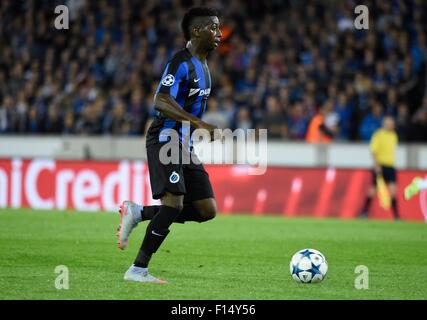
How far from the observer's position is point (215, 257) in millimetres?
10805

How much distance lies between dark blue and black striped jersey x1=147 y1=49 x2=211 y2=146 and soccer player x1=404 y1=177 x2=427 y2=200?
10099mm

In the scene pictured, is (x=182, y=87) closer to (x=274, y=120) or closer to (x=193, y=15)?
(x=193, y=15)

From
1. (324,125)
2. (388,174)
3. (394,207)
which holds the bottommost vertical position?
(394,207)

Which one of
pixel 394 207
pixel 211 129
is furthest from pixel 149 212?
pixel 394 207

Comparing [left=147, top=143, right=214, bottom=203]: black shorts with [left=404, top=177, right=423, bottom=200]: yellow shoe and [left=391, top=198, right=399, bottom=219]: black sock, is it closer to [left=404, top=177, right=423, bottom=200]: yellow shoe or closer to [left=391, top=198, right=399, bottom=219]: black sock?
[left=391, top=198, right=399, bottom=219]: black sock

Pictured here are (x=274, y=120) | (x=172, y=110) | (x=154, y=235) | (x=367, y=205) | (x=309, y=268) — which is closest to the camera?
(x=172, y=110)

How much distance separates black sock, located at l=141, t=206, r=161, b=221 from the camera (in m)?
8.91

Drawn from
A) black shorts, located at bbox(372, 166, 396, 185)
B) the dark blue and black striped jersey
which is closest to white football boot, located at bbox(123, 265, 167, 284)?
the dark blue and black striped jersey

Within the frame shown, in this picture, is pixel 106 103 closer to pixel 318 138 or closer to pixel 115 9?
pixel 115 9

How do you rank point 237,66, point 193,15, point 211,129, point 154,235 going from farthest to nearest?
point 237,66 → point 193,15 → point 154,235 → point 211,129

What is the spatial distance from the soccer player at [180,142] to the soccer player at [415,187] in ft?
32.3

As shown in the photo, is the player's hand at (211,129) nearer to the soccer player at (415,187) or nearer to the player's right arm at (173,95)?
the player's right arm at (173,95)

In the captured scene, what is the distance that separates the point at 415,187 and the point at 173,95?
10.6 meters
